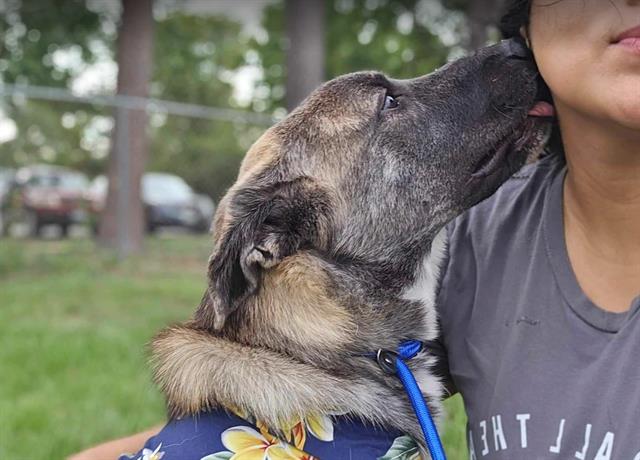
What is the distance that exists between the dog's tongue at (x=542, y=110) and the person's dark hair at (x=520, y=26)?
0.02 metres

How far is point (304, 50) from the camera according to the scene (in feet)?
31.3

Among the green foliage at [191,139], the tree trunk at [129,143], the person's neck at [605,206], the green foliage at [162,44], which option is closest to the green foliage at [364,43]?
the green foliage at [162,44]

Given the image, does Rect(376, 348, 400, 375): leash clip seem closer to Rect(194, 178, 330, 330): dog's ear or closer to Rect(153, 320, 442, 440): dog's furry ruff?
Rect(153, 320, 442, 440): dog's furry ruff

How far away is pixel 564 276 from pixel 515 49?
80 cm

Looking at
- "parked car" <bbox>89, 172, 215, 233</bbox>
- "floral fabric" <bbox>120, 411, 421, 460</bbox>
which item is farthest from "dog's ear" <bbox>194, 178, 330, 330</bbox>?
"parked car" <bbox>89, 172, 215, 233</bbox>

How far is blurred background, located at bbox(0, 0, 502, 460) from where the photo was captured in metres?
4.91

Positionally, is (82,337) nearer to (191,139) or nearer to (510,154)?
(510,154)

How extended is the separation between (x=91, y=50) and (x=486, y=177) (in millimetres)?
14303

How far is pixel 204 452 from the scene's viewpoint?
2.08 meters

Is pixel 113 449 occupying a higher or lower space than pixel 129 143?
lower

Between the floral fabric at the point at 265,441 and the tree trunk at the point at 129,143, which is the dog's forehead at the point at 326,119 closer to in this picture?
the floral fabric at the point at 265,441

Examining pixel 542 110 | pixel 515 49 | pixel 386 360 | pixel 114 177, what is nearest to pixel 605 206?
pixel 542 110

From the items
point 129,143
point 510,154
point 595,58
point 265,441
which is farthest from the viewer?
point 129,143

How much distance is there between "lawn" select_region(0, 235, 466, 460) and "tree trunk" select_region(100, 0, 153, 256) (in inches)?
13.9
